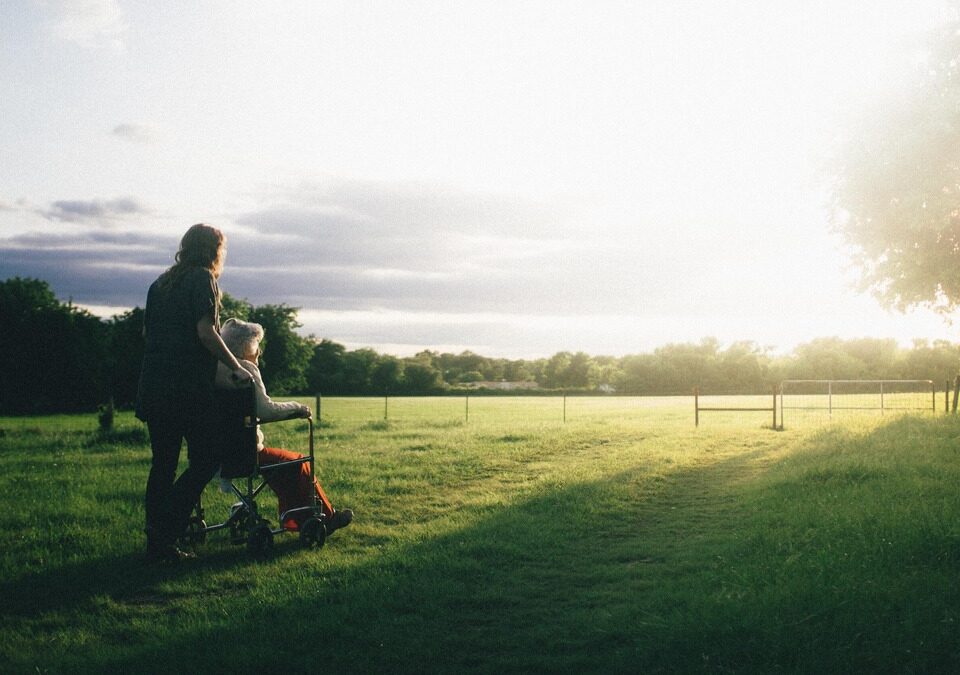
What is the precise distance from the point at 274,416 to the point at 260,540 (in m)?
1.10

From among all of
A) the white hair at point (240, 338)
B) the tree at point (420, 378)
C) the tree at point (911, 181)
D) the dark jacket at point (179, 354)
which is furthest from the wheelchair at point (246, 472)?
the tree at point (420, 378)

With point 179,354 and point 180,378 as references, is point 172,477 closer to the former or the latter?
point 180,378

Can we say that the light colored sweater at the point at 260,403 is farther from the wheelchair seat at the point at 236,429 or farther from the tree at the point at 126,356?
the tree at the point at 126,356

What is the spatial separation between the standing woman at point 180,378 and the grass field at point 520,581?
54cm

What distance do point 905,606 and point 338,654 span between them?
365cm

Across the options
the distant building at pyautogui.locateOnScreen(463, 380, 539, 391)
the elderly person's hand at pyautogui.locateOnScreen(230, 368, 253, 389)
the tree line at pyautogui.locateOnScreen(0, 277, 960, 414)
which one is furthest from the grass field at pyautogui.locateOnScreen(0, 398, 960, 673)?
the distant building at pyautogui.locateOnScreen(463, 380, 539, 391)

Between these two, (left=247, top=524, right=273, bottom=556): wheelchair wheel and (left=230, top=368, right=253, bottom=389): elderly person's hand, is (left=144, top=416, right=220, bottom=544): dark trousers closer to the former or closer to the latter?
(left=230, top=368, right=253, bottom=389): elderly person's hand

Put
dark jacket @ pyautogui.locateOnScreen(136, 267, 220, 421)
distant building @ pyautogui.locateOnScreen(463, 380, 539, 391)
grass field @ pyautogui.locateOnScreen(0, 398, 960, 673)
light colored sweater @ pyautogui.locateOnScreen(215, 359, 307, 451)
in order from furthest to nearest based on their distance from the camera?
1. distant building @ pyautogui.locateOnScreen(463, 380, 539, 391)
2. light colored sweater @ pyautogui.locateOnScreen(215, 359, 307, 451)
3. dark jacket @ pyautogui.locateOnScreen(136, 267, 220, 421)
4. grass field @ pyautogui.locateOnScreen(0, 398, 960, 673)

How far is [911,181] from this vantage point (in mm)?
17922

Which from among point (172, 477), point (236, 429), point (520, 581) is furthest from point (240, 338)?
point (520, 581)

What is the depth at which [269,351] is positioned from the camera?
5494cm

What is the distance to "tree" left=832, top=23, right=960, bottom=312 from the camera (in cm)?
1728

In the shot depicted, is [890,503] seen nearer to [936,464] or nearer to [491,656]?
Answer: [936,464]

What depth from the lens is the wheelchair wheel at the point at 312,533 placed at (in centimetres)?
680
